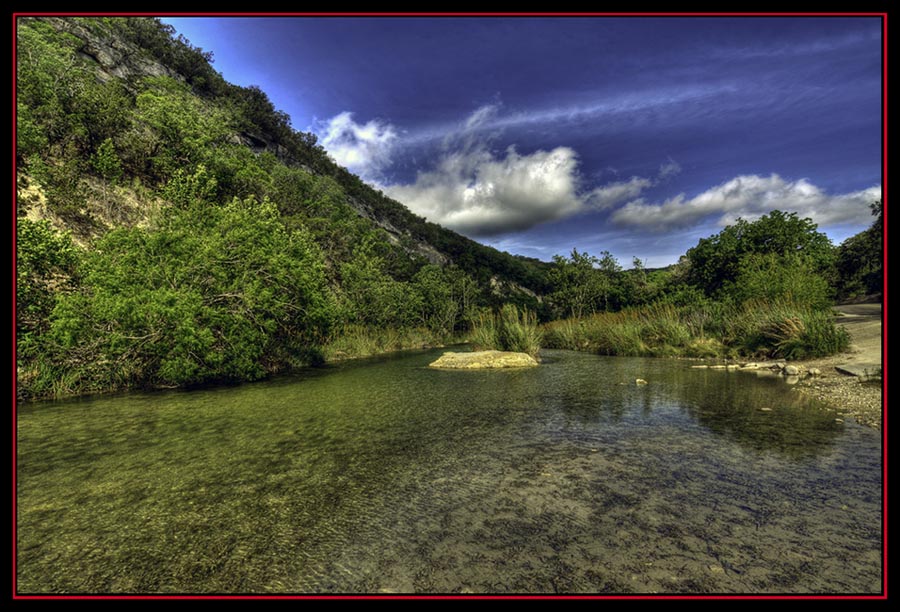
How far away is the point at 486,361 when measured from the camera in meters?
13.7

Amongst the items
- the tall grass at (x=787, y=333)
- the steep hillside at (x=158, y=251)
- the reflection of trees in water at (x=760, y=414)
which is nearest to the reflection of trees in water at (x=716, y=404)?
the reflection of trees in water at (x=760, y=414)

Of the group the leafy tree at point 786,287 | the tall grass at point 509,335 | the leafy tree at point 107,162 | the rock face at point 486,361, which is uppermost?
the leafy tree at point 107,162

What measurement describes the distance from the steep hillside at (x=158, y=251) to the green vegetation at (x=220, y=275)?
8cm

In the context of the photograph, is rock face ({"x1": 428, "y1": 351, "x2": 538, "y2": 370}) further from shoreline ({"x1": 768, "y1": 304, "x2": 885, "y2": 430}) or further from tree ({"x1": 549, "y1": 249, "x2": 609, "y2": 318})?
tree ({"x1": 549, "y1": 249, "x2": 609, "y2": 318})

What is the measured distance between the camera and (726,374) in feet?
33.3

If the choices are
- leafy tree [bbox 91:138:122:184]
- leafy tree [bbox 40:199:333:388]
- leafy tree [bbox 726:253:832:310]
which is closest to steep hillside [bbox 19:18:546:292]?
leafy tree [bbox 91:138:122:184]

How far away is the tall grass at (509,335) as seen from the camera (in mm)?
16219

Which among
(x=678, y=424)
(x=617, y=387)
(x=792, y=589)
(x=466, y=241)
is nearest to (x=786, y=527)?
(x=792, y=589)

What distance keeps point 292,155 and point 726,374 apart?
204ft

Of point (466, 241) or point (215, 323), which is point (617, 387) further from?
point (466, 241)

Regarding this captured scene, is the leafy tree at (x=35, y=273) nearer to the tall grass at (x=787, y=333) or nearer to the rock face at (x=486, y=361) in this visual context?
the rock face at (x=486, y=361)

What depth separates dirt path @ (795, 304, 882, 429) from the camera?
579 cm

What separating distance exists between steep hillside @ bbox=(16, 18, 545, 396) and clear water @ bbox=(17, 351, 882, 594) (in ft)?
12.4

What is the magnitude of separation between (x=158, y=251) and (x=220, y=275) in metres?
1.67
